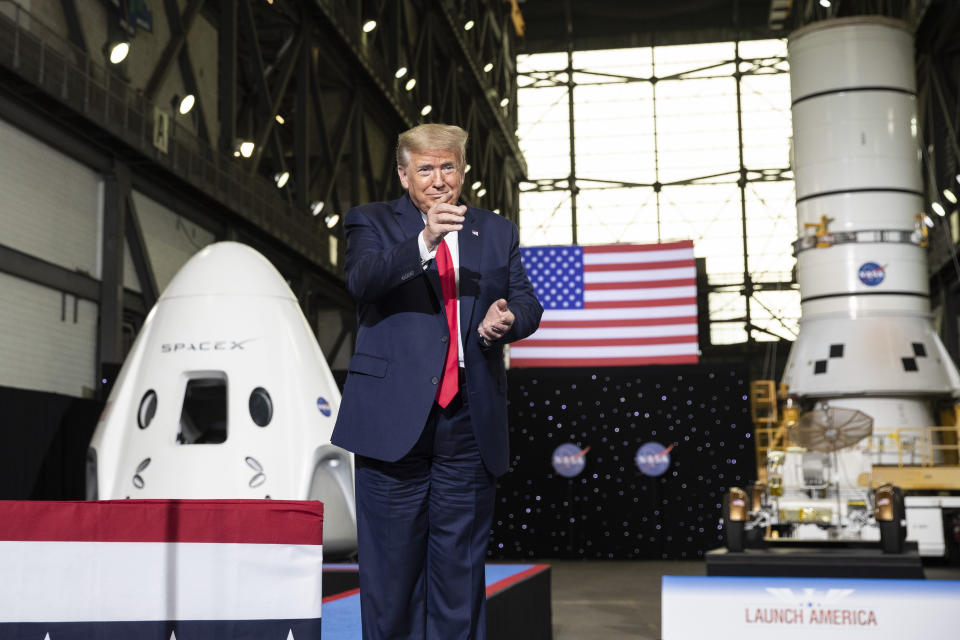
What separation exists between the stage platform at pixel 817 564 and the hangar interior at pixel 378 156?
932 mm

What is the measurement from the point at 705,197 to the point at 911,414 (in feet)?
65.7

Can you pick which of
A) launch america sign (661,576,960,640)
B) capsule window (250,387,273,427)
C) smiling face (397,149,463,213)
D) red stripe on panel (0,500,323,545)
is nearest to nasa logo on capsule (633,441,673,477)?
capsule window (250,387,273,427)

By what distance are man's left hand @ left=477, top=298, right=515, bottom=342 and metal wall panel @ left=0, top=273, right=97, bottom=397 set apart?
853 centimetres

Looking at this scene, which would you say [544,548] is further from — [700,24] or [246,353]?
[700,24]

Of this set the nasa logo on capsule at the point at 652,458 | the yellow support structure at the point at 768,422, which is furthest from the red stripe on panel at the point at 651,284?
the nasa logo on capsule at the point at 652,458

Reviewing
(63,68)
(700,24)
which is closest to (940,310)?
(700,24)

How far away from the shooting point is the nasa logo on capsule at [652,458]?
553 inches

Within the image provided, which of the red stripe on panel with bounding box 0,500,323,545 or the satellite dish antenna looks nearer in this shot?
the red stripe on panel with bounding box 0,500,323,545

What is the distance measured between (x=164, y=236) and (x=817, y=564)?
29.2ft

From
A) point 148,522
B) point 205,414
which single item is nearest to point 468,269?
point 148,522

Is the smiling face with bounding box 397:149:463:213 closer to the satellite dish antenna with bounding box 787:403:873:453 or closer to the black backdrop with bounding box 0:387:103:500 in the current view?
the black backdrop with bounding box 0:387:103:500

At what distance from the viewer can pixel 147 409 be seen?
24.1 feet

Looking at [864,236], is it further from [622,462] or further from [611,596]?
[611,596]

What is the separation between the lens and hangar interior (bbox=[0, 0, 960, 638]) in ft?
33.5
